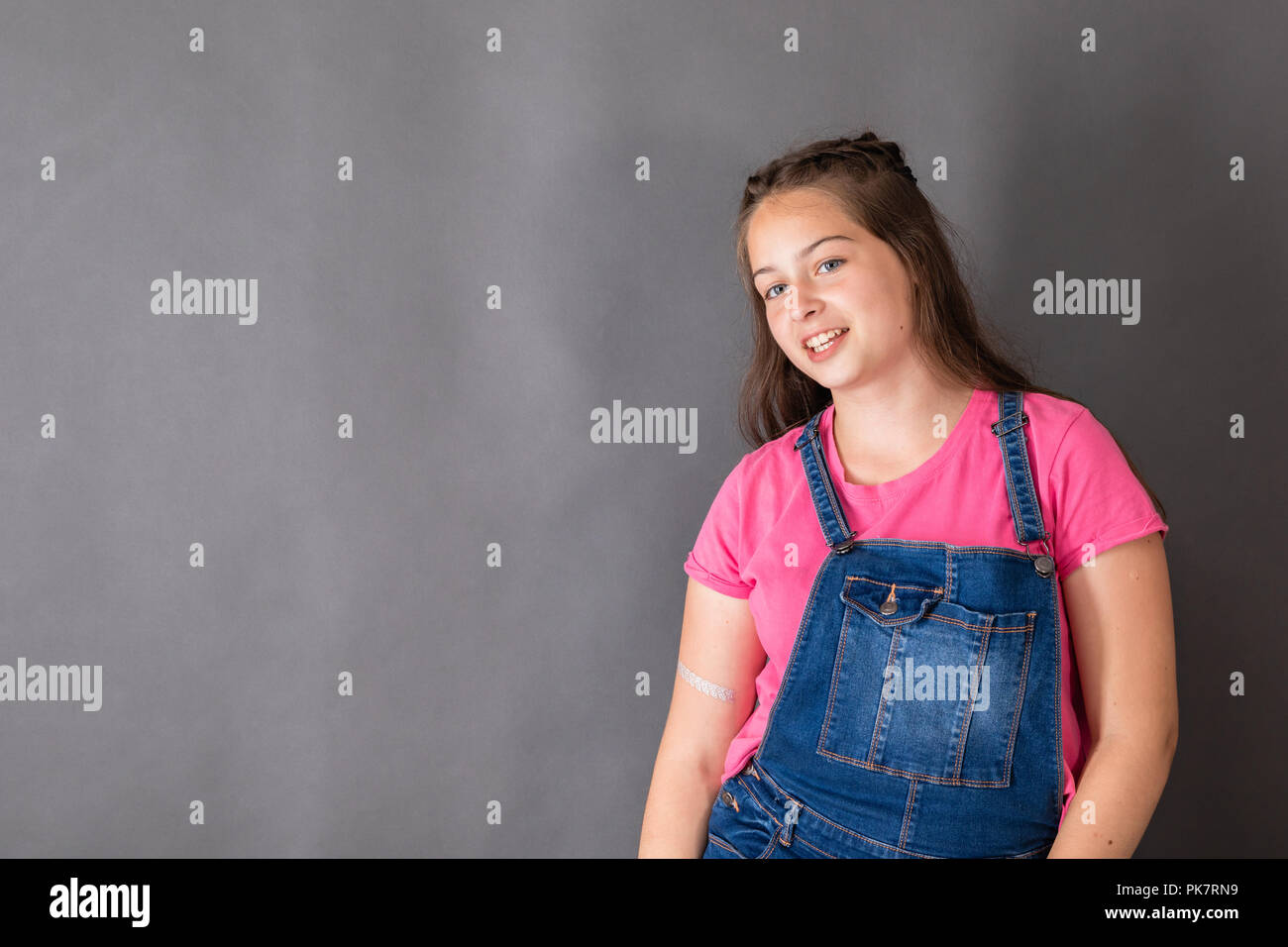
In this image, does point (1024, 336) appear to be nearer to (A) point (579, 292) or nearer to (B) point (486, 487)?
(A) point (579, 292)

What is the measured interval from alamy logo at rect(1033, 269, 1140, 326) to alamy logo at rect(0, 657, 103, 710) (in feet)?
4.95

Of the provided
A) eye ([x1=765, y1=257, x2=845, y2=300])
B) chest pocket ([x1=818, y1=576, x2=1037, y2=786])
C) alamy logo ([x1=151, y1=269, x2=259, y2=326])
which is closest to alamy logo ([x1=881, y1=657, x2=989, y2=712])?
chest pocket ([x1=818, y1=576, x2=1037, y2=786])

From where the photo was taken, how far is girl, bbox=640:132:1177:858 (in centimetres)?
103

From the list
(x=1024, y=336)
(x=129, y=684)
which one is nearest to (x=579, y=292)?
(x=1024, y=336)

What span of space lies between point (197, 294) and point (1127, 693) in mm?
1348

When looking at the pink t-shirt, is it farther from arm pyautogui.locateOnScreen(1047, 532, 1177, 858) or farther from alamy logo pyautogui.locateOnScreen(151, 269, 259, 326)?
alamy logo pyautogui.locateOnScreen(151, 269, 259, 326)

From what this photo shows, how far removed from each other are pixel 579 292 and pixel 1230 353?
96cm

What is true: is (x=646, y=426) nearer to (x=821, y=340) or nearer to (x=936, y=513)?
(x=821, y=340)

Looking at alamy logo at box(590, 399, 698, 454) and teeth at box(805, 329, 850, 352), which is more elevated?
teeth at box(805, 329, 850, 352)

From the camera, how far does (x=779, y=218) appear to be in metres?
1.18

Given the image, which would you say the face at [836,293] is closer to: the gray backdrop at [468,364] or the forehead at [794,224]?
the forehead at [794,224]

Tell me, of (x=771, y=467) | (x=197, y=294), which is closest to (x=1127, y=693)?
(x=771, y=467)
